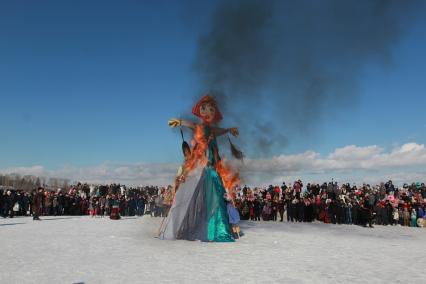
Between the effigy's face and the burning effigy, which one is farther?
the effigy's face

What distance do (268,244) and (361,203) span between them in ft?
45.3

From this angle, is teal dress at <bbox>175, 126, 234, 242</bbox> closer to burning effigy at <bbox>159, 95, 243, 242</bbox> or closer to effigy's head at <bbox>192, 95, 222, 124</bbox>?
burning effigy at <bbox>159, 95, 243, 242</bbox>

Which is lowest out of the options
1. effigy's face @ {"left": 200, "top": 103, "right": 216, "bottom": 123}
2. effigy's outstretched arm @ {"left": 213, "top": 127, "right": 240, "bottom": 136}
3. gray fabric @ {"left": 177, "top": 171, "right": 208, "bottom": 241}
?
gray fabric @ {"left": 177, "top": 171, "right": 208, "bottom": 241}

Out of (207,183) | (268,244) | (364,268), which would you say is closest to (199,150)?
(207,183)

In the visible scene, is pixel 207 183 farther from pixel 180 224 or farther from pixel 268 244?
pixel 268 244

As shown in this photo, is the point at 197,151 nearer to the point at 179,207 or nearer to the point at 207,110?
the point at 207,110

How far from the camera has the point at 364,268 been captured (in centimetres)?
1000

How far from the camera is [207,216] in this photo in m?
15.7

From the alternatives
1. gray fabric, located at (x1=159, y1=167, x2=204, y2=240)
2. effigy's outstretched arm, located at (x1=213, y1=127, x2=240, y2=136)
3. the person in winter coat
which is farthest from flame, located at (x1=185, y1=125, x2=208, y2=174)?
the person in winter coat

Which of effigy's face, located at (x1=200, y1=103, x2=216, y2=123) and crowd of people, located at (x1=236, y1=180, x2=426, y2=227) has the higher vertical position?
effigy's face, located at (x1=200, y1=103, x2=216, y2=123)

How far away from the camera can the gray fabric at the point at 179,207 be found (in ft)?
51.7

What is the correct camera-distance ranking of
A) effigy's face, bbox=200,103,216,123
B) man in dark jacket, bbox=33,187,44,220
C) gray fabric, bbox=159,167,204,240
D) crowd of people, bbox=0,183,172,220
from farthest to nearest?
1. crowd of people, bbox=0,183,172,220
2. man in dark jacket, bbox=33,187,44,220
3. effigy's face, bbox=200,103,216,123
4. gray fabric, bbox=159,167,204,240

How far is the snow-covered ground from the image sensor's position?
8586mm

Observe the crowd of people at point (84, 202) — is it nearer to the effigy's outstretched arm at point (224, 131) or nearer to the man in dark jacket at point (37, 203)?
the man in dark jacket at point (37, 203)
